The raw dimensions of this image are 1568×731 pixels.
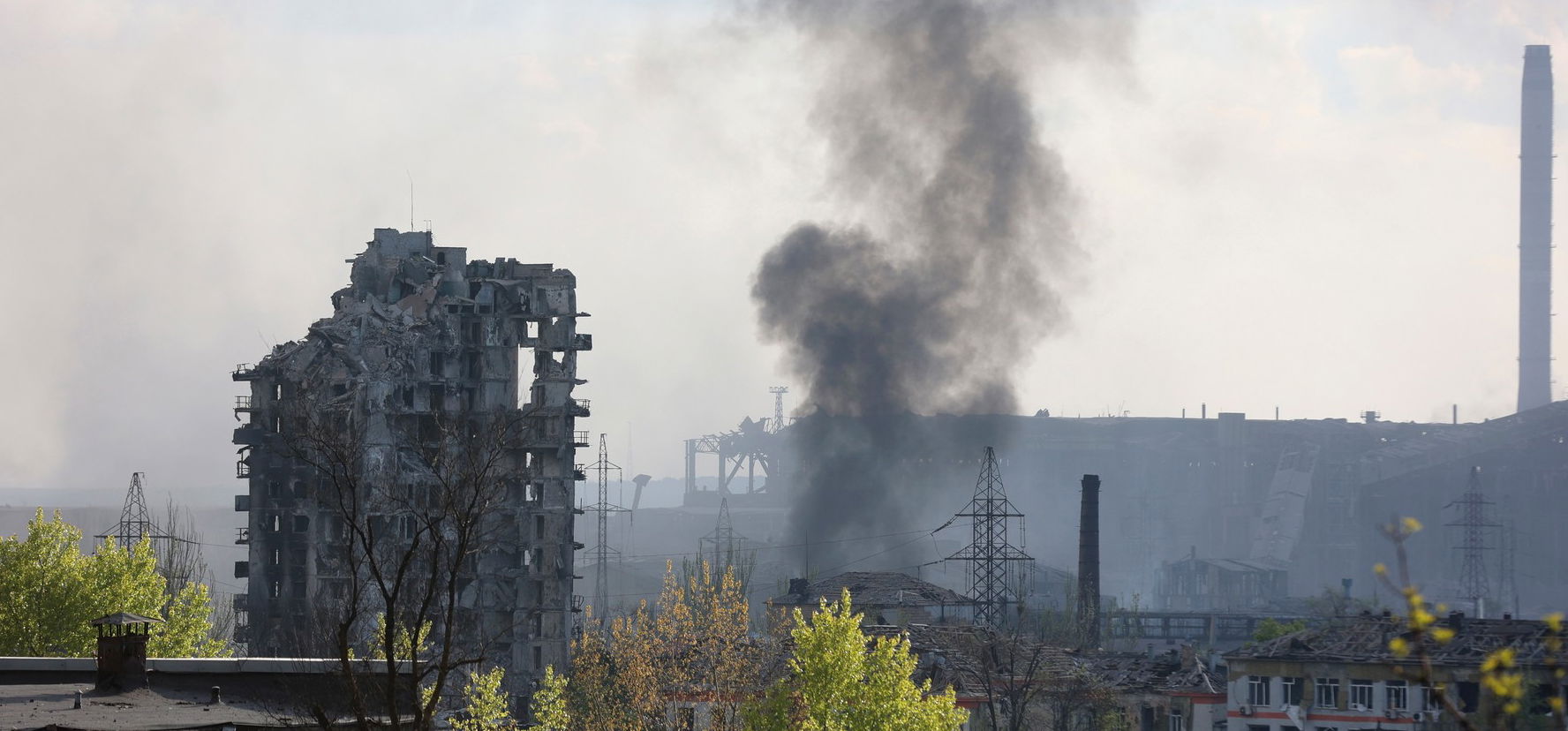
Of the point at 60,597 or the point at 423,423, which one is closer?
the point at 60,597

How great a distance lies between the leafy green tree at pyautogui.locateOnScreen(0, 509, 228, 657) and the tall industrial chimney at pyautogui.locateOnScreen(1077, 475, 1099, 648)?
51.5 meters

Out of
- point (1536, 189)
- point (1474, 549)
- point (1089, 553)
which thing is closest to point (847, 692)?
point (1089, 553)

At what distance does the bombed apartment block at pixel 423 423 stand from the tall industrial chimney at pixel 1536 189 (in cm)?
12960

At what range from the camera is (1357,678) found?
60.8 meters

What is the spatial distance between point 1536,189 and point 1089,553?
349 ft

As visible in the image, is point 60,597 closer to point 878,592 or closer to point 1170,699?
point 1170,699

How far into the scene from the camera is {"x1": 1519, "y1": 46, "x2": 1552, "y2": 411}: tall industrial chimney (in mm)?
185000

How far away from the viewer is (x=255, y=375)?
7844 centimetres

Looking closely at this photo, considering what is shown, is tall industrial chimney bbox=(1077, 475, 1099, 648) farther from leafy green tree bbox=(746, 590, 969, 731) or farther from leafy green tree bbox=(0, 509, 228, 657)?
leafy green tree bbox=(746, 590, 969, 731)

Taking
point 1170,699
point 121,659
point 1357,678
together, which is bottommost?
point 1170,699

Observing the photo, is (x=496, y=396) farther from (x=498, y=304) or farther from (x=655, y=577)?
(x=655, y=577)

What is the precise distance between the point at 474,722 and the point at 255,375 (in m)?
40.0

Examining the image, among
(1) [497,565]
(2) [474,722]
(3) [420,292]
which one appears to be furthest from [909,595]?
(2) [474,722]

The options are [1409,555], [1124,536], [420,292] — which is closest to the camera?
[420,292]
